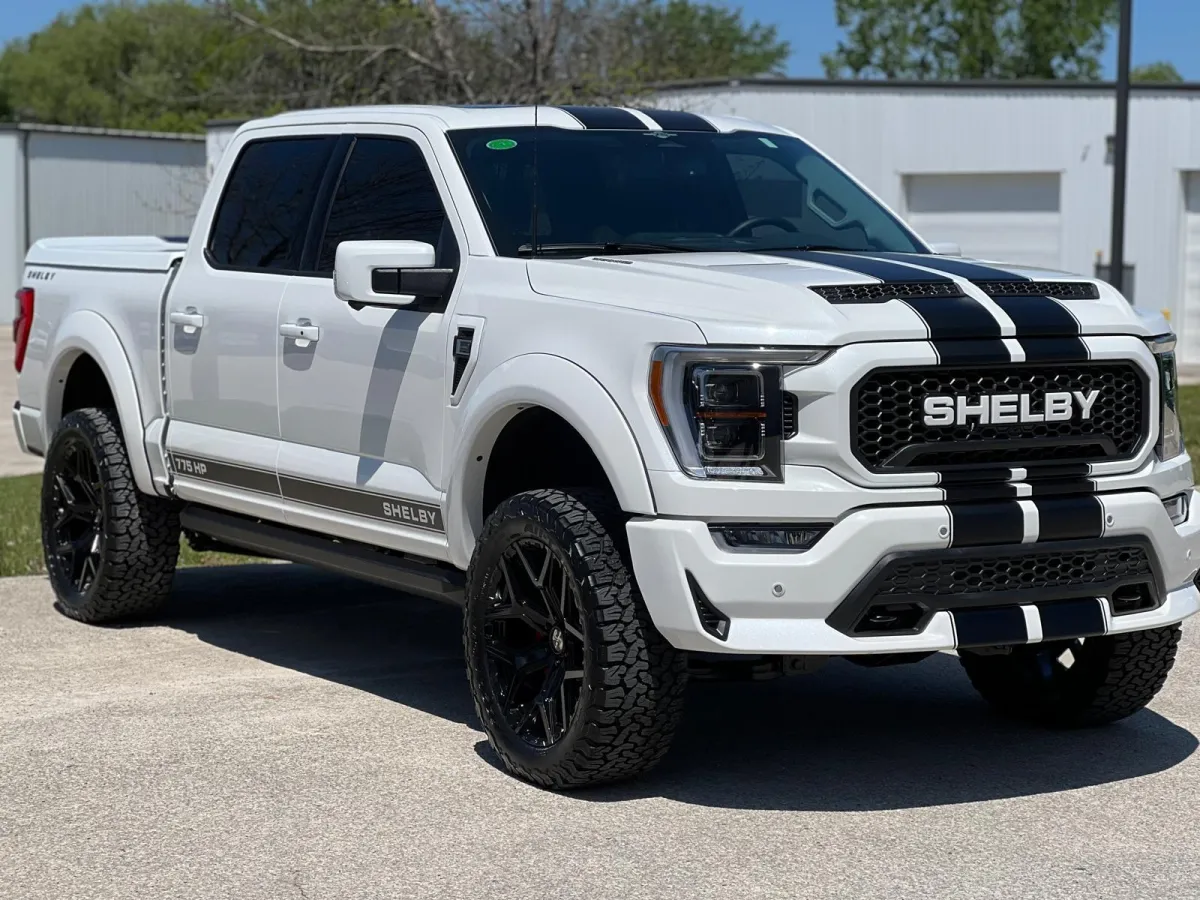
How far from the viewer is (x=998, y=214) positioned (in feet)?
92.7

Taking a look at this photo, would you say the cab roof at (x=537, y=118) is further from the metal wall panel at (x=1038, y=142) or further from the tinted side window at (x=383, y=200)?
the metal wall panel at (x=1038, y=142)

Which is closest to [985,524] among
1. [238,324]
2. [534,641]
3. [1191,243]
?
[534,641]

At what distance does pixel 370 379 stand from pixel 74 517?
2467 mm

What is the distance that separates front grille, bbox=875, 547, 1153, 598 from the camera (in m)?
4.94

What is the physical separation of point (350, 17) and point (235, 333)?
18186 mm

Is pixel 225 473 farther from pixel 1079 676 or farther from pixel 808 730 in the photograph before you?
pixel 1079 676

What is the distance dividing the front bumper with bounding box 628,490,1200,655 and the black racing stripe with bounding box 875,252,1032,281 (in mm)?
785

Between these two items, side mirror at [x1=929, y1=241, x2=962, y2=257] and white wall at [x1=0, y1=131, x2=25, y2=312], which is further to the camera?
white wall at [x1=0, y1=131, x2=25, y2=312]

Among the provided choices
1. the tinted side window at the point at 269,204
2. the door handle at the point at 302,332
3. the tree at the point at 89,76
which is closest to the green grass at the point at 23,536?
the tinted side window at the point at 269,204

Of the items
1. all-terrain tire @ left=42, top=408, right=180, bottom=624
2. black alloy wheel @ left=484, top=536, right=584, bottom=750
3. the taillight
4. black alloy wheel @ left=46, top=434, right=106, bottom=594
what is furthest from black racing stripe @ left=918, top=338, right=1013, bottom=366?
the taillight

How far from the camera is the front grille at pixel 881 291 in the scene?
5.02 meters

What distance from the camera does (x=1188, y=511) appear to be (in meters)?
5.55

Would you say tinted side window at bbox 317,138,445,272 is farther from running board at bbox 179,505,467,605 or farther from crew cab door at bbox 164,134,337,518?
running board at bbox 179,505,467,605

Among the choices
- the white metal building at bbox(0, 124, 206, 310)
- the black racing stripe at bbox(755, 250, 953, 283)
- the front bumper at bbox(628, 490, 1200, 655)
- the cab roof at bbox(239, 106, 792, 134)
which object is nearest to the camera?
the front bumper at bbox(628, 490, 1200, 655)
